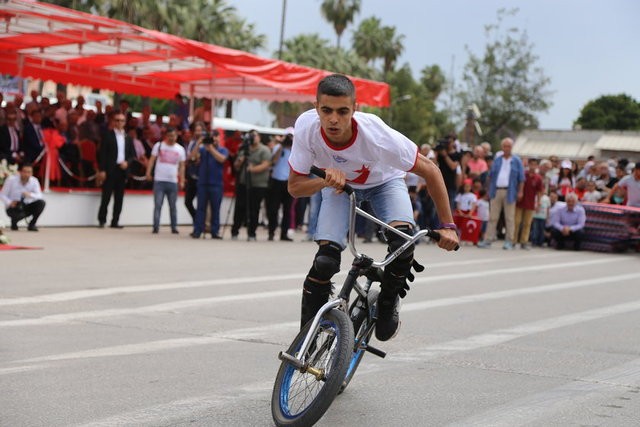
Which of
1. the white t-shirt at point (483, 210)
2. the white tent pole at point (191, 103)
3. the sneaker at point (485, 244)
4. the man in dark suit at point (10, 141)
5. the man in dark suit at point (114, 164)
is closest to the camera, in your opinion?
the man in dark suit at point (10, 141)

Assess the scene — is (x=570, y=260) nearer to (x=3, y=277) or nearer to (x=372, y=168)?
(x=3, y=277)

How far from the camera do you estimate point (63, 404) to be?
5.62 metres

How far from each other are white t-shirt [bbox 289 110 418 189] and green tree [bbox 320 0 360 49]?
270ft

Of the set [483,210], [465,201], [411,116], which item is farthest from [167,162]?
[411,116]

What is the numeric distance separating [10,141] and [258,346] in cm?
1164

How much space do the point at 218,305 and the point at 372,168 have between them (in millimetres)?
4644

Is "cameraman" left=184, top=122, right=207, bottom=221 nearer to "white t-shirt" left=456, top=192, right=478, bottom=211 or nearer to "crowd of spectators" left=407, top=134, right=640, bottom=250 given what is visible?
"crowd of spectators" left=407, top=134, right=640, bottom=250

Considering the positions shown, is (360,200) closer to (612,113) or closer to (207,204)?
(207,204)

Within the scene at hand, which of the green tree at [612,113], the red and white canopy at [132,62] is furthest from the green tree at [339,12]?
the red and white canopy at [132,62]

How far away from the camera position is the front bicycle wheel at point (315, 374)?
192 inches

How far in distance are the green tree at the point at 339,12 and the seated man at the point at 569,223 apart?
66676mm

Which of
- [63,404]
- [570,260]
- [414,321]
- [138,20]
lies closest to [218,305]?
[414,321]

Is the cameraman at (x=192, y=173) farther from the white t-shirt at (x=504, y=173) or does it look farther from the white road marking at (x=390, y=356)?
the white road marking at (x=390, y=356)

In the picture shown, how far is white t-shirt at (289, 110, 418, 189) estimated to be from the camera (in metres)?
5.50
